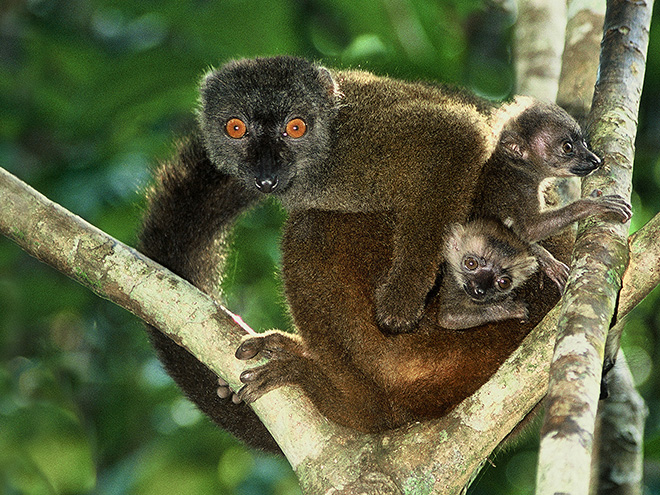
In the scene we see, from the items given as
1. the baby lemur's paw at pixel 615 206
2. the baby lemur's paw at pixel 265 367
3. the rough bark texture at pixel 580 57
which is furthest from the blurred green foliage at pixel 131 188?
the baby lemur's paw at pixel 615 206

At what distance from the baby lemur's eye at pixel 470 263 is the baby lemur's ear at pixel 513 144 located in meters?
0.66

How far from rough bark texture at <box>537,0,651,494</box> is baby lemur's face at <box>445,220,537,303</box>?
416 millimetres

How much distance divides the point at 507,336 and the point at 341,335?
2.30 feet

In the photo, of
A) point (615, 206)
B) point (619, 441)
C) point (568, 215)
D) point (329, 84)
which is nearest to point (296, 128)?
point (329, 84)

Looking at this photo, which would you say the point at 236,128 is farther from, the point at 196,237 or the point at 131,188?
the point at 131,188

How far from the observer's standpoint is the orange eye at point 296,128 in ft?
12.7

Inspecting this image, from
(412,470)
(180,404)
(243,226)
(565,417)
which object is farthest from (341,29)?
(565,417)

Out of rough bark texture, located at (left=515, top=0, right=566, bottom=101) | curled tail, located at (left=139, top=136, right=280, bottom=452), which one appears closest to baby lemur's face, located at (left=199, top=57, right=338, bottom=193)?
curled tail, located at (left=139, top=136, right=280, bottom=452)

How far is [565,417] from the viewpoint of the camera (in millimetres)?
1843

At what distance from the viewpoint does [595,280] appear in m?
2.36

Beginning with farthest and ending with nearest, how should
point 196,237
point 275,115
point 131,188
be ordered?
point 131,188
point 196,237
point 275,115

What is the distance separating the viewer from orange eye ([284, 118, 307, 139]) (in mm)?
3857

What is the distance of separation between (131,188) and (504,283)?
281cm

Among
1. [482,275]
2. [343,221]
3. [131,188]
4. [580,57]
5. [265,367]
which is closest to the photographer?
[265,367]
